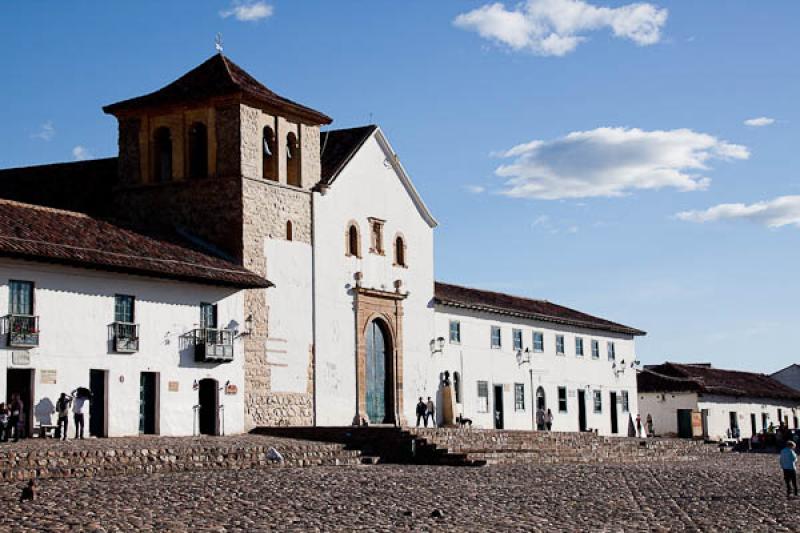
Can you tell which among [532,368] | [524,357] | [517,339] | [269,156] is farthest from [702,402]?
[269,156]

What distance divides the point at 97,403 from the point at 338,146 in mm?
14835

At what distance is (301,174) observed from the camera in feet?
132

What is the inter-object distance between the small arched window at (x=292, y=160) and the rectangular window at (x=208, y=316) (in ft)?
20.7

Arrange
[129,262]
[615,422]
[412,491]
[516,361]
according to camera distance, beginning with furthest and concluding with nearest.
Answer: [615,422] < [516,361] < [129,262] < [412,491]

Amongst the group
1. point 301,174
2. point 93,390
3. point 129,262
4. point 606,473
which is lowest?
point 606,473

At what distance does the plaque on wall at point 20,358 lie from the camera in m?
29.4

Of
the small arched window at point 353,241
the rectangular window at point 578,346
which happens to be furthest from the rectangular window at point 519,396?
the small arched window at point 353,241

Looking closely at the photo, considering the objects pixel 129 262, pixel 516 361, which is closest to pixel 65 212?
pixel 129 262

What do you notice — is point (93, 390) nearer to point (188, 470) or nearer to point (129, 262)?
point (129, 262)

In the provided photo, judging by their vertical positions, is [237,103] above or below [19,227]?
above

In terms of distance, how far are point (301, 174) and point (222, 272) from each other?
6126 millimetres

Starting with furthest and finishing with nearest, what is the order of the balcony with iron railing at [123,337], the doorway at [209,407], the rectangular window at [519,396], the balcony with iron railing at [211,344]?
the rectangular window at [519,396] → the doorway at [209,407] → the balcony with iron railing at [211,344] → the balcony with iron railing at [123,337]

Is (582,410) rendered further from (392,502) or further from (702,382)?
(392,502)

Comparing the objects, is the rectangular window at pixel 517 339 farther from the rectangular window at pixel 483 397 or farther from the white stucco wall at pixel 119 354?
the white stucco wall at pixel 119 354
